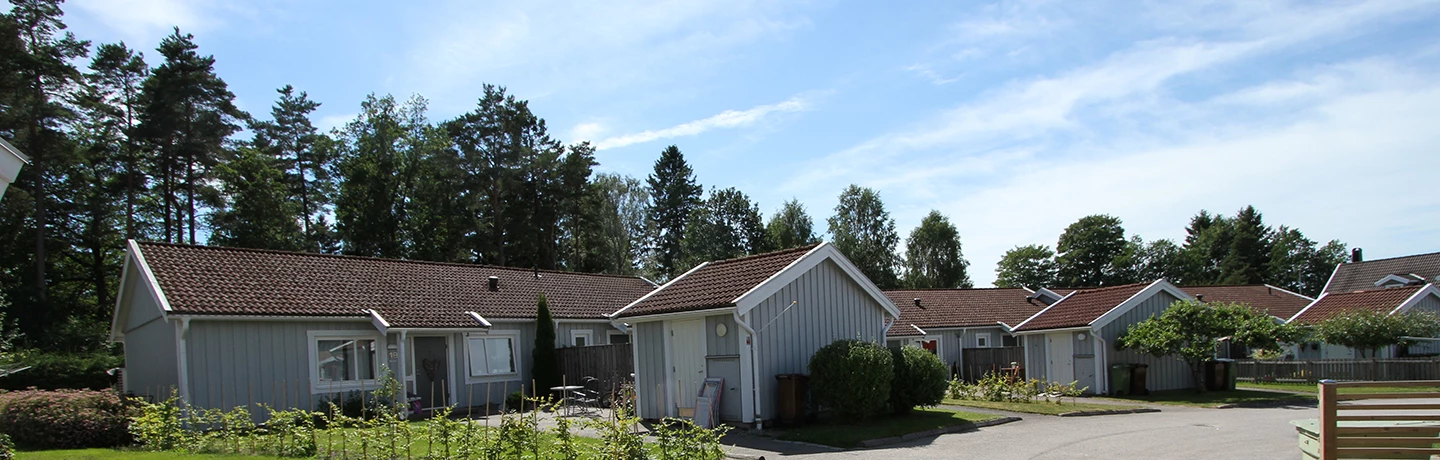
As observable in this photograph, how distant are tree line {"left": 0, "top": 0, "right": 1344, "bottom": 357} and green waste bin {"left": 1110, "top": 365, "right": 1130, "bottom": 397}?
2576cm

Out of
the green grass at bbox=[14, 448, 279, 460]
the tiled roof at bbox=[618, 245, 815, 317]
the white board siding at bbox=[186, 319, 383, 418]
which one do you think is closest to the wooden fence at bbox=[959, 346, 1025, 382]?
the tiled roof at bbox=[618, 245, 815, 317]

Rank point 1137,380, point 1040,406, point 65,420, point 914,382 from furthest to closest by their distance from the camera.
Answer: point 1137,380 → point 1040,406 → point 914,382 → point 65,420

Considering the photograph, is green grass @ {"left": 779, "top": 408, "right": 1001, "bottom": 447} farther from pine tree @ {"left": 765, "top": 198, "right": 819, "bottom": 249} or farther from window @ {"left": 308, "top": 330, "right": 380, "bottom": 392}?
pine tree @ {"left": 765, "top": 198, "right": 819, "bottom": 249}

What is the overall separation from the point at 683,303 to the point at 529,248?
3129 cm

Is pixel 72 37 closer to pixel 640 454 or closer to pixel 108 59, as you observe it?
pixel 108 59

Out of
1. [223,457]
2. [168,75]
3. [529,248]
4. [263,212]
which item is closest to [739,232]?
[529,248]

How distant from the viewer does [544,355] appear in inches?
960

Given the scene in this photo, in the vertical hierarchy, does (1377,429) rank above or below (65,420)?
above

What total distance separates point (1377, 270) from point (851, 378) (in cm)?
4961

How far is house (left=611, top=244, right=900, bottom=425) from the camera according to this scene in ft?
56.3

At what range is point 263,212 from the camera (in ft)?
133

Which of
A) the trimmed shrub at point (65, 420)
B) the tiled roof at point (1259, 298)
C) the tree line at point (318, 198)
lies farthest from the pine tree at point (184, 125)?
the tiled roof at point (1259, 298)

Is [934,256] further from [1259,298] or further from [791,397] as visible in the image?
[791,397]

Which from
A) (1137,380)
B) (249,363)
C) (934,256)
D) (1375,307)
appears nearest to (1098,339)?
(1137,380)
